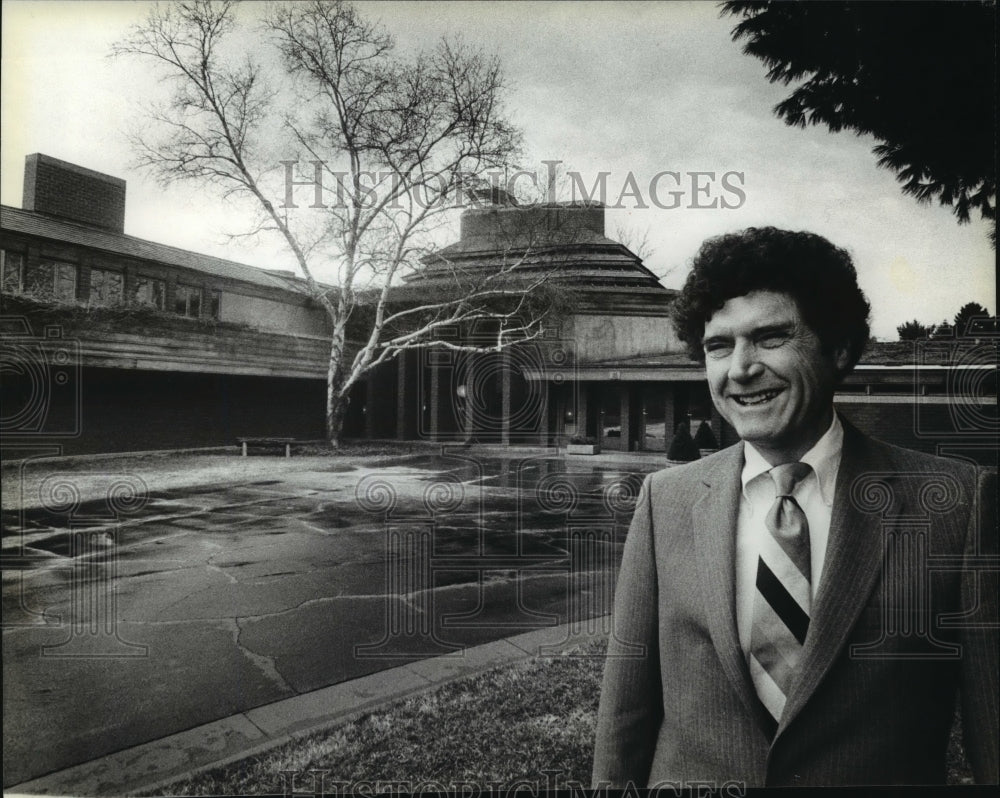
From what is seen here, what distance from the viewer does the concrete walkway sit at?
2.33 meters

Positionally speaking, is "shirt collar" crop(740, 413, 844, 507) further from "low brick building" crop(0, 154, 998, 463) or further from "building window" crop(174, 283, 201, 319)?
"building window" crop(174, 283, 201, 319)

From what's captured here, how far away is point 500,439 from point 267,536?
1.37 metres

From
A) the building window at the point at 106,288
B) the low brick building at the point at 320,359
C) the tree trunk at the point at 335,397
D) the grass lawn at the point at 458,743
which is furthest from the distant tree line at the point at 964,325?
the building window at the point at 106,288

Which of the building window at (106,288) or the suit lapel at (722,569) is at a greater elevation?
the building window at (106,288)

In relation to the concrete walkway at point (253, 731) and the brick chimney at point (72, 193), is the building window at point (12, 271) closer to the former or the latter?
the brick chimney at point (72, 193)

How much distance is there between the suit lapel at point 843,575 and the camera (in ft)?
5.75

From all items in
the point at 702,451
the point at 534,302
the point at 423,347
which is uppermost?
the point at 534,302

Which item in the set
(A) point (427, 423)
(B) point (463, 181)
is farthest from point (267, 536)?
(B) point (463, 181)

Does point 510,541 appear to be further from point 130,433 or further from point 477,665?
point 130,433

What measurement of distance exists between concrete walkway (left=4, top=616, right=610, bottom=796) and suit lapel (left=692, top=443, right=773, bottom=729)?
1.37 metres

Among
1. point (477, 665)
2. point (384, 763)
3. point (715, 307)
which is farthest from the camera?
point (477, 665)

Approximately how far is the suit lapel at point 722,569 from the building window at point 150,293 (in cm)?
274

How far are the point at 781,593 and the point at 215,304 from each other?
2.98 metres

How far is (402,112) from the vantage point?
3.12 meters
